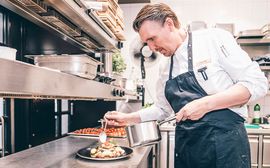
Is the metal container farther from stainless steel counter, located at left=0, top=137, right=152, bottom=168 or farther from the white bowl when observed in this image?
stainless steel counter, located at left=0, top=137, right=152, bottom=168

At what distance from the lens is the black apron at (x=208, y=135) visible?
1.61 meters

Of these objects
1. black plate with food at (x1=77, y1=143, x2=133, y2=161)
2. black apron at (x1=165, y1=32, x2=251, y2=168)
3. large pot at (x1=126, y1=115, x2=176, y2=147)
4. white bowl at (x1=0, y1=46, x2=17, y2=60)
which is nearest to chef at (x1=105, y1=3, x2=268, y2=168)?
black apron at (x1=165, y1=32, x2=251, y2=168)

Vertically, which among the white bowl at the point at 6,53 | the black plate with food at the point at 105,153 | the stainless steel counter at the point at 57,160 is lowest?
the stainless steel counter at the point at 57,160

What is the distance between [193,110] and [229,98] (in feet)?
0.64

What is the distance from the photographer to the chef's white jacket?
5.02 ft

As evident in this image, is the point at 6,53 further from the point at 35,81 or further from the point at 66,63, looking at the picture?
the point at 66,63

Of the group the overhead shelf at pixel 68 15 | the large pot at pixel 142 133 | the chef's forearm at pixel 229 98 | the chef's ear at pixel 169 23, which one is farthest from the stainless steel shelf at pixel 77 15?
the chef's forearm at pixel 229 98

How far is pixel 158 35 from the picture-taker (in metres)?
1.70

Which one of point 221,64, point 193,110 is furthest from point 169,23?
point 193,110

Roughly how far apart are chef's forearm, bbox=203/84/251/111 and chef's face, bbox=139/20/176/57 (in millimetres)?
426

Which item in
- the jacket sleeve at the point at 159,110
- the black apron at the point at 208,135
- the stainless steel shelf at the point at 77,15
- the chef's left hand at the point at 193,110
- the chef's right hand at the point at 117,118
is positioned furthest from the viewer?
the chef's right hand at the point at 117,118

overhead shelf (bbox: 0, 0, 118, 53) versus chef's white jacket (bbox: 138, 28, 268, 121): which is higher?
overhead shelf (bbox: 0, 0, 118, 53)

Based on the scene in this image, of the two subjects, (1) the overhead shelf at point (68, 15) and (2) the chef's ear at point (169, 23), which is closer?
(1) the overhead shelf at point (68, 15)

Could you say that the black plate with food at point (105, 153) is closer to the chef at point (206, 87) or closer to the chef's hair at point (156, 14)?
the chef at point (206, 87)
